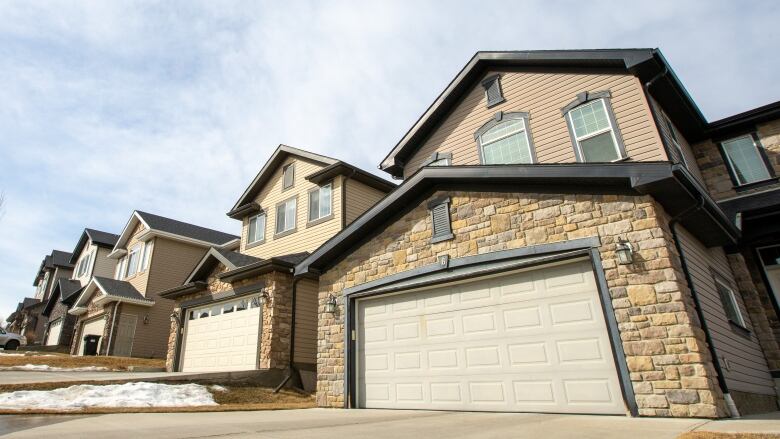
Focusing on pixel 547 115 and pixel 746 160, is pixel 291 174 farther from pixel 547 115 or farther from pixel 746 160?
pixel 746 160

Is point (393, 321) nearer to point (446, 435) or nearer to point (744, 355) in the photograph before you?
point (446, 435)

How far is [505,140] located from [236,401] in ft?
32.3

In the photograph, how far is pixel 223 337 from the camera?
14633 millimetres

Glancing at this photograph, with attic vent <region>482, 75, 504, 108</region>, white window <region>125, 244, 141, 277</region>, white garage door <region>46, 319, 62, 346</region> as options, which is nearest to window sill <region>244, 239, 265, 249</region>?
white window <region>125, 244, 141, 277</region>

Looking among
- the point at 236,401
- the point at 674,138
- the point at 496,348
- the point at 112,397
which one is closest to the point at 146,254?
the point at 236,401

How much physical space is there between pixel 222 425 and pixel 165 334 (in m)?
20.1

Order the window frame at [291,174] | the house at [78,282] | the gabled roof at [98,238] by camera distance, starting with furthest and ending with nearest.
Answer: the gabled roof at [98,238]
the house at [78,282]
the window frame at [291,174]

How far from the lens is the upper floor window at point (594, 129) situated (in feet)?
33.4

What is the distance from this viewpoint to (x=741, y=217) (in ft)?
30.0

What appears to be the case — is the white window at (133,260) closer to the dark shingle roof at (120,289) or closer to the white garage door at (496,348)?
the dark shingle roof at (120,289)

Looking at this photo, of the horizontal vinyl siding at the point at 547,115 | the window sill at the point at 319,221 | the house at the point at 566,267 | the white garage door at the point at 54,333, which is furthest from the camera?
the white garage door at the point at 54,333

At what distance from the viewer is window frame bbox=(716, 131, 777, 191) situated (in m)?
10.8

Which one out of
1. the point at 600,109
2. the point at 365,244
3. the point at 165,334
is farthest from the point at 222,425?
the point at 165,334

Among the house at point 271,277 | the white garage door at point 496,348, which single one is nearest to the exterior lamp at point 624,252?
the white garage door at point 496,348
